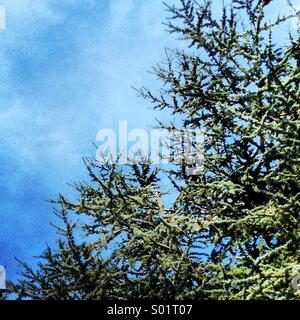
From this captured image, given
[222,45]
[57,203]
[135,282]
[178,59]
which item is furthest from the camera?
[178,59]

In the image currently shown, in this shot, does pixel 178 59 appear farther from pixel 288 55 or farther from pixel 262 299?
pixel 262 299

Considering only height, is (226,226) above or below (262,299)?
above

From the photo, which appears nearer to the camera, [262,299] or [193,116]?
[262,299]

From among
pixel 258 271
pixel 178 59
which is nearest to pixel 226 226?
pixel 258 271

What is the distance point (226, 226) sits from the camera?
865cm

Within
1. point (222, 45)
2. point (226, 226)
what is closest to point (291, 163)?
point (226, 226)

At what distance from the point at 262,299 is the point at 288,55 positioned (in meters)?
3.90

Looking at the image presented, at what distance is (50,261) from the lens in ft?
24.6

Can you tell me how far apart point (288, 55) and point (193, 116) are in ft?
8.33

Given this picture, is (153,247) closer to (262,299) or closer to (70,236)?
(70,236)
